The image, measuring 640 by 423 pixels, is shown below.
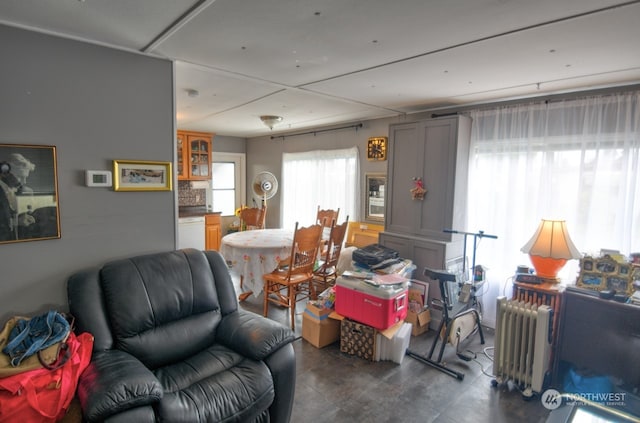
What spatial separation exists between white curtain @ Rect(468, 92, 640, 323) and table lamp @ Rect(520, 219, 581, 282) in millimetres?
425

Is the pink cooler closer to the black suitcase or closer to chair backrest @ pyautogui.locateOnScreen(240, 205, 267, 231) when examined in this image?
the black suitcase

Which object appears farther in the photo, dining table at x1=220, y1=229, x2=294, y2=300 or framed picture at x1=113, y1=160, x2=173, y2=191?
dining table at x1=220, y1=229, x2=294, y2=300

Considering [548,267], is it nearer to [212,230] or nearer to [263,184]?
[263,184]

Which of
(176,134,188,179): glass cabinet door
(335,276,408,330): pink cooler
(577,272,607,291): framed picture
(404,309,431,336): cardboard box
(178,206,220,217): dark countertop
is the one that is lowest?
(404,309,431,336): cardboard box

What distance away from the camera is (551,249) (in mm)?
2496

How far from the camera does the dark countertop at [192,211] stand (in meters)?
5.55

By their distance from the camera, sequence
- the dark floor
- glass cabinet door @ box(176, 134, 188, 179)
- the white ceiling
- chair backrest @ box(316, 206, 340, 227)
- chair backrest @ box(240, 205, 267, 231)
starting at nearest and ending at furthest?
the white ceiling, the dark floor, chair backrest @ box(316, 206, 340, 227), chair backrest @ box(240, 205, 267, 231), glass cabinet door @ box(176, 134, 188, 179)

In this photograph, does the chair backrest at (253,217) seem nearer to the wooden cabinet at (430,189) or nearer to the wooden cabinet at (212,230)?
the wooden cabinet at (212,230)

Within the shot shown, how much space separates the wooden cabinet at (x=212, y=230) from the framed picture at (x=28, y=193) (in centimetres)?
382

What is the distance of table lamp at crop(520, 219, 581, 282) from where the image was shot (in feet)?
8.05

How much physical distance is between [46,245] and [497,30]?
111 inches

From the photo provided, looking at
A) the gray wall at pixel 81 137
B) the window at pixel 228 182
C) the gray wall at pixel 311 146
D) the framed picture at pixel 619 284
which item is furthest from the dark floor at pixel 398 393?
the window at pixel 228 182

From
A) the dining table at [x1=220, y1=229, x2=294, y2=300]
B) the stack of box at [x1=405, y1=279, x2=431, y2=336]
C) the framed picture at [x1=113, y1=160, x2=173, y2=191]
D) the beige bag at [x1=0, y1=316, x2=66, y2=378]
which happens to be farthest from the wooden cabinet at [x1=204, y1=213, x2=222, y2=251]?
the beige bag at [x1=0, y1=316, x2=66, y2=378]

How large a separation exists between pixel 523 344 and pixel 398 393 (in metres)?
0.96
